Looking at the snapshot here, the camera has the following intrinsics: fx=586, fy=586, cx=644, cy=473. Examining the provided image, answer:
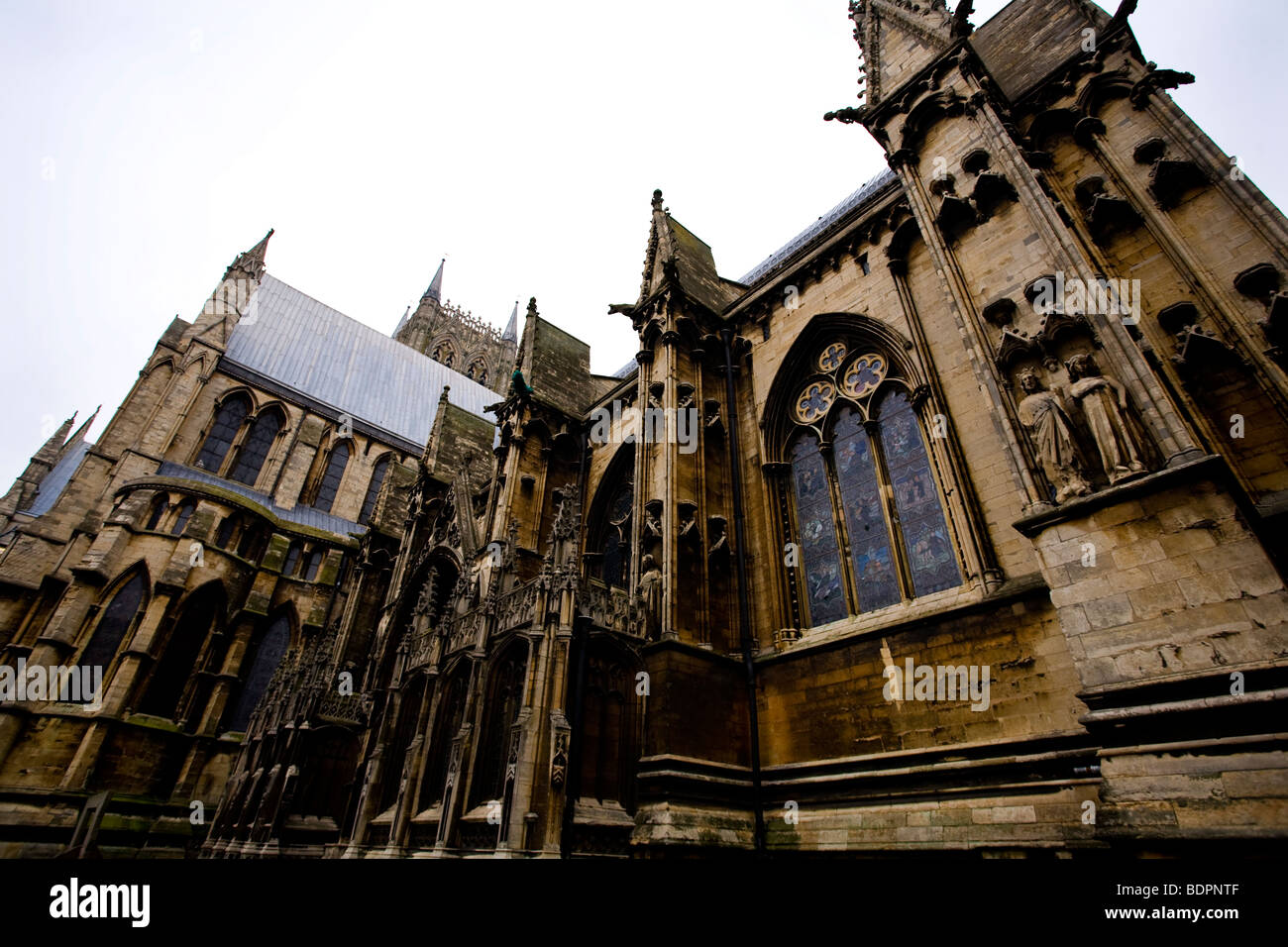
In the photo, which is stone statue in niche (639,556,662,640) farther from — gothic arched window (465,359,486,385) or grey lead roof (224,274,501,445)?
gothic arched window (465,359,486,385)

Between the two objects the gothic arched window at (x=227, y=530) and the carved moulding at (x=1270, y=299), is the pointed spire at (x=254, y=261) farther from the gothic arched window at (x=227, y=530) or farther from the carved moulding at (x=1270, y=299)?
the carved moulding at (x=1270, y=299)

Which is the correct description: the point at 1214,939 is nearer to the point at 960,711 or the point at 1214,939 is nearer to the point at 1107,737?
the point at 1107,737

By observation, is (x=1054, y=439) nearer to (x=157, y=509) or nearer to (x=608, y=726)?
(x=608, y=726)

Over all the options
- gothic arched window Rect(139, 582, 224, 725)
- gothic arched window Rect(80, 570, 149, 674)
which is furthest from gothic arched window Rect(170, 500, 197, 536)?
gothic arched window Rect(139, 582, 224, 725)

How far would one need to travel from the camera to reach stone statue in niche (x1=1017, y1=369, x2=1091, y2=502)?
5.28 m

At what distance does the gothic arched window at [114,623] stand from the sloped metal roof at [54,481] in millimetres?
14461

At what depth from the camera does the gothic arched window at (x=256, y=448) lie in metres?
27.0

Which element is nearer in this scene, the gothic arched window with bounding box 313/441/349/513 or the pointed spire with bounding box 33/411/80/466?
the gothic arched window with bounding box 313/441/349/513

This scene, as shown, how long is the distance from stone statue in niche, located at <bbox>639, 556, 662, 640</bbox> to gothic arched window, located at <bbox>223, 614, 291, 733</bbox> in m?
18.7

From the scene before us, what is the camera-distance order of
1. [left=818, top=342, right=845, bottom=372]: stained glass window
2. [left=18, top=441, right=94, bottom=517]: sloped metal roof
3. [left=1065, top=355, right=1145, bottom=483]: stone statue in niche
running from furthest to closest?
[left=18, top=441, right=94, bottom=517]: sloped metal roof < [left=818, top=342, right=845, bottom=372]: stained glass window < [left=1065, top=355, right=1145, bottom=483]: stone statue in niche

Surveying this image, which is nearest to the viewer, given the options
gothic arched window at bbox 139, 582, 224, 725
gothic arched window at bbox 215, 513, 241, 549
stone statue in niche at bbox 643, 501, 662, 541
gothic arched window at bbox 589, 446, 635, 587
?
stone statue in niche at bbox 643, 501, 662, 541

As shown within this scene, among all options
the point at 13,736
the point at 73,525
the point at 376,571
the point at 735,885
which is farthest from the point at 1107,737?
the point at 73,525

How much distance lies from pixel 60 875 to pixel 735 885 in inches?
87.1

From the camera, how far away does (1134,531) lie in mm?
4797
